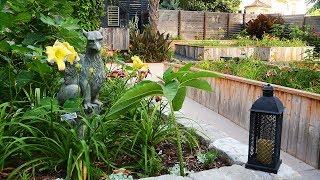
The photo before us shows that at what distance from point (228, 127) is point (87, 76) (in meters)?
2.80

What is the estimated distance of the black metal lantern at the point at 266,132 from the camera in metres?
1.82

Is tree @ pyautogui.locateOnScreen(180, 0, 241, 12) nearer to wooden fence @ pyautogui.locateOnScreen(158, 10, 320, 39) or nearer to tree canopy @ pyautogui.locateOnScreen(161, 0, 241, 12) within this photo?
tree canopy @ pyautogui.locateOnScreen(161, 0, 241, 12)

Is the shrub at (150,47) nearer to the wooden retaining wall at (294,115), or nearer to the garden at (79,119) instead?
the wooden retaining wall at (294,115)

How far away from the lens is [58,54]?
5.40 ft

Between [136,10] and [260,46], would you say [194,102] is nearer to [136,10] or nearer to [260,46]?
[260,46]

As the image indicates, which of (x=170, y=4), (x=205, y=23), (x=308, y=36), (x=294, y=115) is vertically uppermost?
(x=170, y=4)

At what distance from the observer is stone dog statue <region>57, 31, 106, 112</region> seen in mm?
1908

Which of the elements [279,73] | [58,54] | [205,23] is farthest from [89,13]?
[58,54]

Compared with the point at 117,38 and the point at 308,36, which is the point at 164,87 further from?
the point at 308,36

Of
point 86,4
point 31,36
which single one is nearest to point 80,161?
point 31,36

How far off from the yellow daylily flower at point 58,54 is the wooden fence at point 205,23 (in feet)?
45.2

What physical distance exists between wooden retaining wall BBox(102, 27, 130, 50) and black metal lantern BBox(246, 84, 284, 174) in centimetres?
919

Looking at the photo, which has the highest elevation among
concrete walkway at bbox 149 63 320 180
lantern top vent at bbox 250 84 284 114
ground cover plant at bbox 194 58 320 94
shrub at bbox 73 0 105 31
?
shrub at bbox 73 0 105 31

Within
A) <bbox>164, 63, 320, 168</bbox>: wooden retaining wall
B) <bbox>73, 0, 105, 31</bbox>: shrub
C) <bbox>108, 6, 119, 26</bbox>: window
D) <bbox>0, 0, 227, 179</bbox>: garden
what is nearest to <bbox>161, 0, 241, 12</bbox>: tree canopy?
<bbox>108, 6, 119, 26</bbox>: window
